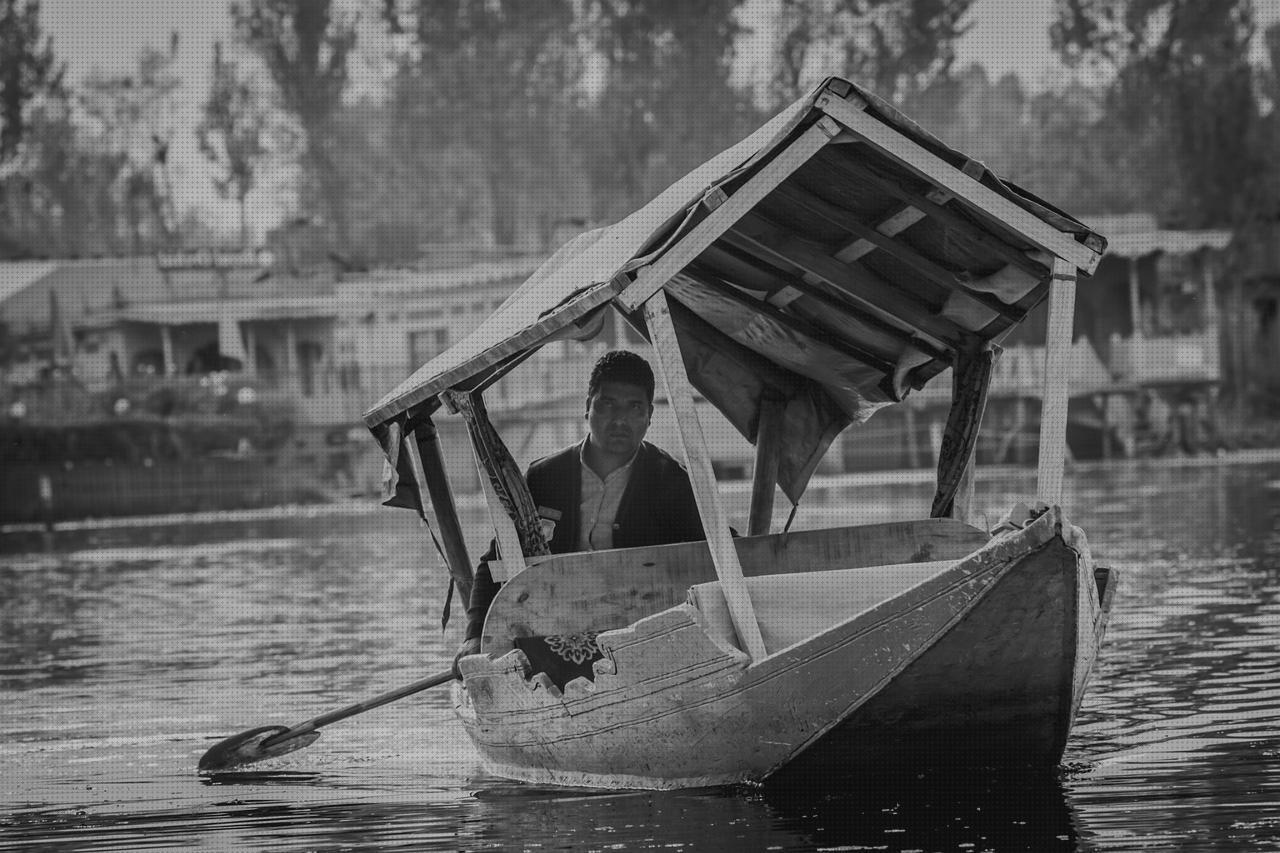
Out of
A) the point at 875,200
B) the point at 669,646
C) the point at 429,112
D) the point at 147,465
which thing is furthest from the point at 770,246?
the point at 429,112

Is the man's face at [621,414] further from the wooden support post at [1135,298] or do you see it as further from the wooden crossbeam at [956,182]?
the wooden support post at [1135,298]

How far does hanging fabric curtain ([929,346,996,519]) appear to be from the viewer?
879cm

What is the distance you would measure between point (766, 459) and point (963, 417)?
4.00 feet

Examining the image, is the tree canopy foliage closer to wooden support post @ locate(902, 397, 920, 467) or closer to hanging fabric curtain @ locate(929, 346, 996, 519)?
Result: wooden support post @ locate(902, 397, 920, 467)

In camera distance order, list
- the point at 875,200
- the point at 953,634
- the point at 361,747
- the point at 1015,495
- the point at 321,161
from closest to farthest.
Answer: the point at 953,634 → the point at 875,200 → the point at 361,747 → the point at 1015,495 → the point at 321,161

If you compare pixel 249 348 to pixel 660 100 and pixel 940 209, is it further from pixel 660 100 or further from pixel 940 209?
pixel 940 209

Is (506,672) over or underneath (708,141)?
underneath

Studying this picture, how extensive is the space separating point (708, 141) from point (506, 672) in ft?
159

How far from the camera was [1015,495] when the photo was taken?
2853 cm

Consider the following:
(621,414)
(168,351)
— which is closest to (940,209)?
(621,414)

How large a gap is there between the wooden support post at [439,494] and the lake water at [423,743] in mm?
933

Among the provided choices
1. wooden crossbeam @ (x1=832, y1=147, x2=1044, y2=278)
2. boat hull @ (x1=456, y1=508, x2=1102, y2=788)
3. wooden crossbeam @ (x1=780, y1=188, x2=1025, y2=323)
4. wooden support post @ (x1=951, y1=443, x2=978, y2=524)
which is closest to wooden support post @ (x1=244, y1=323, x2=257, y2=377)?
wooden support post @ (x1=951, y1=443, x2=978, y2=524)

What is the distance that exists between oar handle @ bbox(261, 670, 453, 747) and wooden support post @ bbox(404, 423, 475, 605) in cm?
51

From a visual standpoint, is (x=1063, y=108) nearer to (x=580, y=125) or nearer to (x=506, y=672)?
(x=580, y=125)
